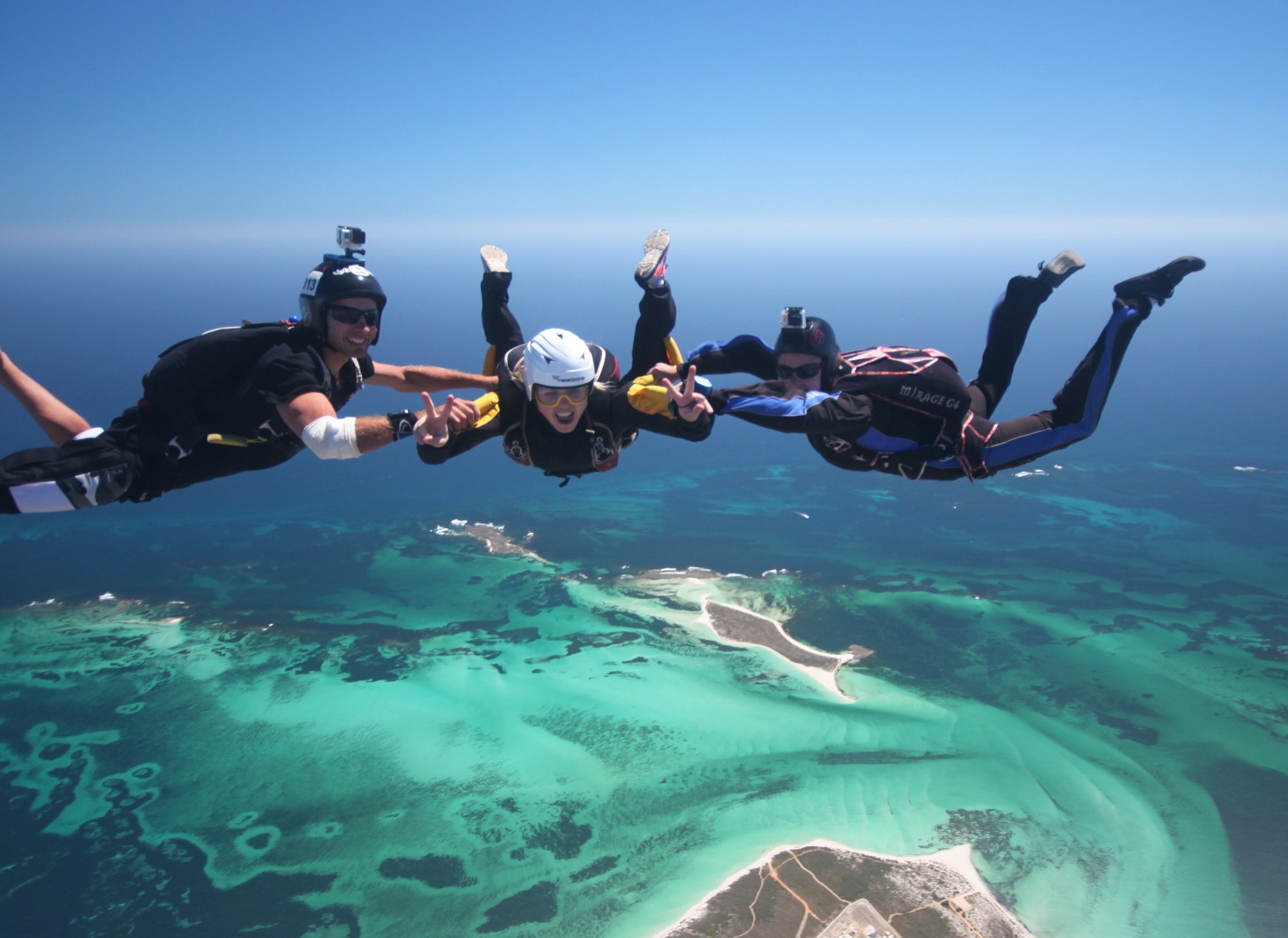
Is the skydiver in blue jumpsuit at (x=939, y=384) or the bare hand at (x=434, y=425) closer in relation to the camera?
the bare hand at (x=434, y=425)

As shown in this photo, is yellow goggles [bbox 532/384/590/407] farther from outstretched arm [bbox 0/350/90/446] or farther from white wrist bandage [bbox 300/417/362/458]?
outstretched arm [bbox 0/350/90/446]

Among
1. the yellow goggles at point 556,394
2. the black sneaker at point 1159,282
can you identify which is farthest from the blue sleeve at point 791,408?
the black sneaker at point 1159,282

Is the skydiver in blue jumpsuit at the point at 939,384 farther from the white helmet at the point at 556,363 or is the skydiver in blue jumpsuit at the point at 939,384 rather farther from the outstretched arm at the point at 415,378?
the outstretched arm at the point at 415,378

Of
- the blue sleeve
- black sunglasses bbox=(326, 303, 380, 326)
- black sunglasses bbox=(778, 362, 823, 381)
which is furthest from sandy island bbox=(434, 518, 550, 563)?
the blue sleeve

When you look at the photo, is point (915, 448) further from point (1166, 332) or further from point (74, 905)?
point (1166, 332)

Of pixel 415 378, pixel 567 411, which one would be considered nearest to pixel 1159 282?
pixel 567 411
